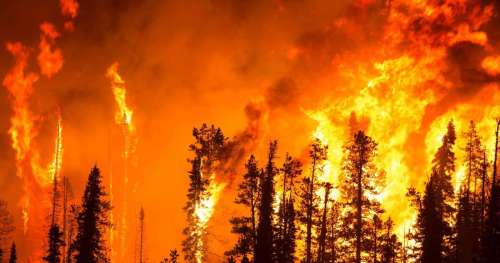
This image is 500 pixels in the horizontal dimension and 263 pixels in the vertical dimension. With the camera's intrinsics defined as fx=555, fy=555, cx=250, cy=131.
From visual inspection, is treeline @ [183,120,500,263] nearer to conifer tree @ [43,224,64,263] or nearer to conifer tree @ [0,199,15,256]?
conifer tree @ [43,224,64,263]

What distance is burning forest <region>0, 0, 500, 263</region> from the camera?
56.0m

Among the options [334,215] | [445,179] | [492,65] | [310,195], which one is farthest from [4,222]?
[492,65]

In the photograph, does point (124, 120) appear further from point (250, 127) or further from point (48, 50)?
point (250, 127)

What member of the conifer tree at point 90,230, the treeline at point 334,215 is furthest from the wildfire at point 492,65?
the conifer tree at point 90,230

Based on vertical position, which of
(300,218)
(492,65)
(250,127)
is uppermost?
(492,65)

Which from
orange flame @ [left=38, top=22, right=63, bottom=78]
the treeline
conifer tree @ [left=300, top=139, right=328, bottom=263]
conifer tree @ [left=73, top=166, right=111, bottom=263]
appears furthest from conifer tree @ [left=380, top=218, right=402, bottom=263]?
orange flame @ [left=38, top=22, right=63, bottom=78]

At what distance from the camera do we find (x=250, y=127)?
109 meters

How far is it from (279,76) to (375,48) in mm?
20971

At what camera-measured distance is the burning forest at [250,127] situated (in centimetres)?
5603

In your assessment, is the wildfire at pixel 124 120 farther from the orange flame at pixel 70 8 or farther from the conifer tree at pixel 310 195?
the conifer tree at pixel 310 195

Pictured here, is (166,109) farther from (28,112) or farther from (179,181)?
(28,112)

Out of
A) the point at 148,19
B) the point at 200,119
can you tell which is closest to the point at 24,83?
the point at 148,19

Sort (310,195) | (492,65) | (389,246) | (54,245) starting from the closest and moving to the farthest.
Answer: (310,195) → (54,245) → (389,246) → (492,65)

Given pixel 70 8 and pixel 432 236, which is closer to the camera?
pixel 432 236
